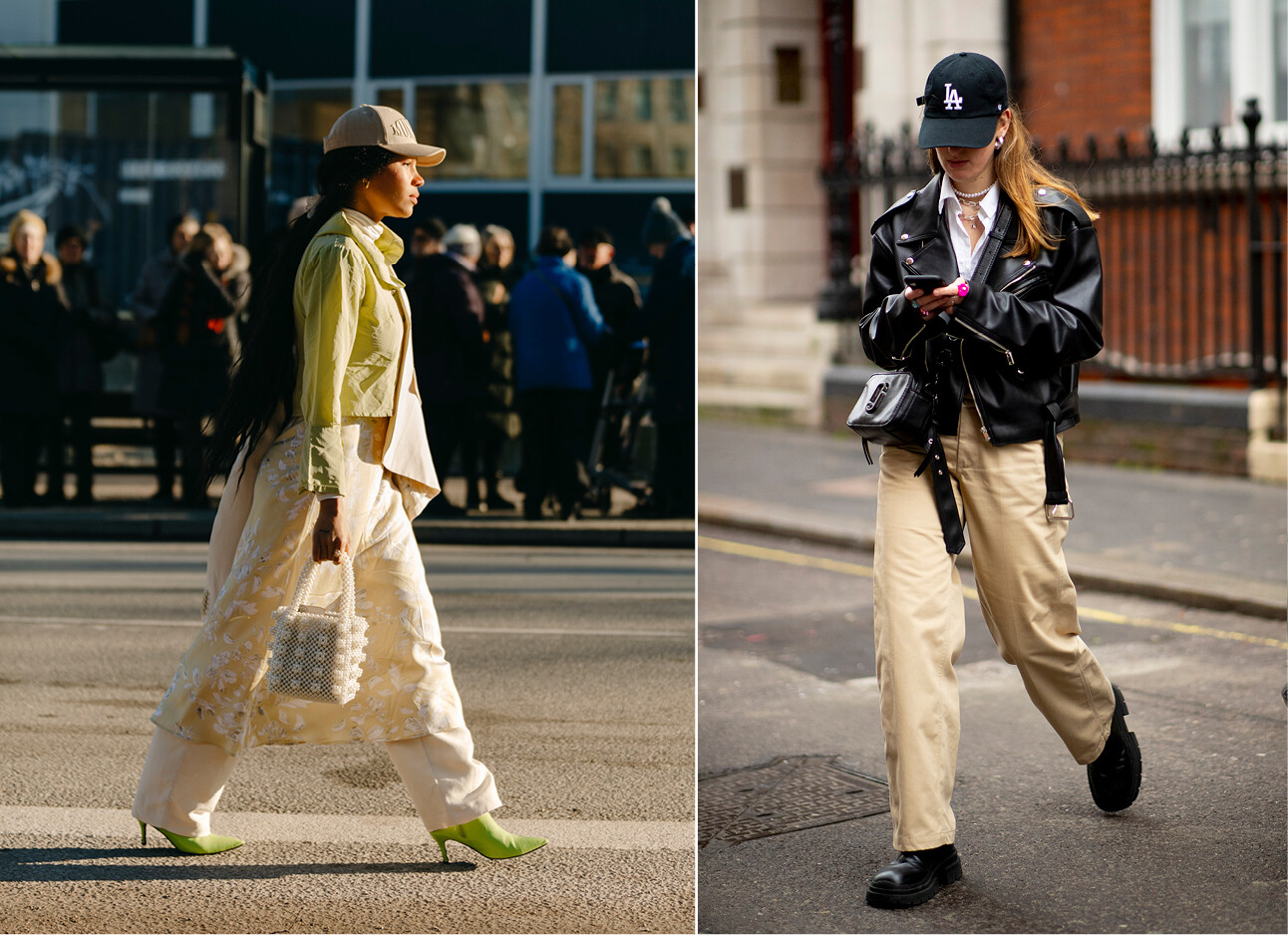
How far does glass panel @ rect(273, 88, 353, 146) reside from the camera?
13.2 meters

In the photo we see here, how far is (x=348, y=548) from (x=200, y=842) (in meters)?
0.91

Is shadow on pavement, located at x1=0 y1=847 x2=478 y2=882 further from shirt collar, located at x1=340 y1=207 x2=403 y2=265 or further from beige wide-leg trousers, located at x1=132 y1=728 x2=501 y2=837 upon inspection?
shirt collar, located at x1=340 y1=207 x2=403 y2=265

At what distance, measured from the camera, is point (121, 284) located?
44.3 ft

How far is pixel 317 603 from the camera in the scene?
4055 millimetres

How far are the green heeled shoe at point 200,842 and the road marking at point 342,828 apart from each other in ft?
0.33

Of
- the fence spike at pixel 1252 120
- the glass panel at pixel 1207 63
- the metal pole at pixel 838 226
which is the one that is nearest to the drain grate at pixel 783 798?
the fence spike at pixel 1252 120

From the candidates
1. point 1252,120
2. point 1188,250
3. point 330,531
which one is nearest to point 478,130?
point 1188,250

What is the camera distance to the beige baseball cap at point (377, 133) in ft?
13.3

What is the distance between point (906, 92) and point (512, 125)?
14.7 ft

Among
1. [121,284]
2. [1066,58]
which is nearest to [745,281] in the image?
[1066,58]

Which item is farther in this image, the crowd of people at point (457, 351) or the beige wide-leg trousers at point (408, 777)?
the crowd of people at point (457, 351)

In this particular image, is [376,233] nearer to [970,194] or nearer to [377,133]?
[377,133]

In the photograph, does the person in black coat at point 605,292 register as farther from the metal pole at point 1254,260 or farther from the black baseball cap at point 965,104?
the black baseball cap at point 965,104

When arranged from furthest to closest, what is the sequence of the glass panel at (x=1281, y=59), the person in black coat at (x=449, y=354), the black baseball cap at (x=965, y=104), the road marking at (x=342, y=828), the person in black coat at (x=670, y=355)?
the glass panel at (x=1281, y=59) < the person in black coat at (x=449, y=354) < the person in black coat at (x=670, y=355) < the road marking at (x=342, y=828) < the black baseball cap at (x=965, y=104)
